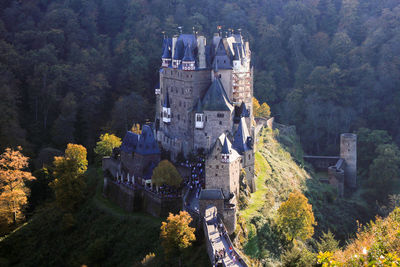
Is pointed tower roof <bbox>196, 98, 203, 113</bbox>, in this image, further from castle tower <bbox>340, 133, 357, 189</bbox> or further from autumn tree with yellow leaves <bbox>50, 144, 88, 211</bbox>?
castle tower <bbox>340, 133, 357, 189</bbox>

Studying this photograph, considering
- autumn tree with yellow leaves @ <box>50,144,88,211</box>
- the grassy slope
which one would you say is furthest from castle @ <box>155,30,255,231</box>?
autumn tree with yellow leaves @ <box>50,144,88,211</box>

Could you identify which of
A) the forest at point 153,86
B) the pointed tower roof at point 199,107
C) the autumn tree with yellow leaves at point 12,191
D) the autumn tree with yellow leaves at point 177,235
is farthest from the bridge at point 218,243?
the autumn tree with yellow leaves at point 12,191

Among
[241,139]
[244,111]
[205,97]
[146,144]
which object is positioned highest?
[205,97]

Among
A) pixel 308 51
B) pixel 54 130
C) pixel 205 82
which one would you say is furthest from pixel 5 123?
pixel 308 51

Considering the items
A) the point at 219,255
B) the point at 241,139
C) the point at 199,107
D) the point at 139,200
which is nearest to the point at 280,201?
the point at 241,139

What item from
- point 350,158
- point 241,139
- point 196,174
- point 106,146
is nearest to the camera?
point 241,139

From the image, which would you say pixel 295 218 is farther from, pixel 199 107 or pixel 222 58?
pixel 222 58
